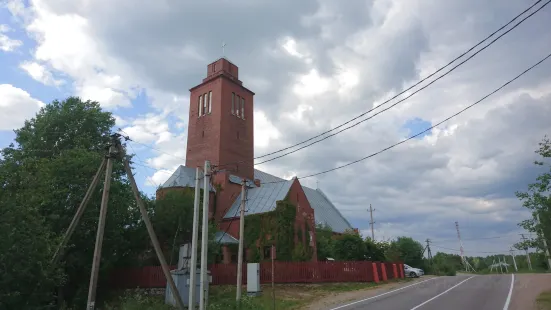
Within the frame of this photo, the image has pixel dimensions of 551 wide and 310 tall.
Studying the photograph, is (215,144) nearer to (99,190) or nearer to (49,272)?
(99,190)

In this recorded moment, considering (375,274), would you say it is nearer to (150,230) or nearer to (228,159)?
(150,230)

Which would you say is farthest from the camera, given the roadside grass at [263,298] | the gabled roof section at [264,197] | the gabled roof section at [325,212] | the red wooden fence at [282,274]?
the gabled roof section at [325,212]

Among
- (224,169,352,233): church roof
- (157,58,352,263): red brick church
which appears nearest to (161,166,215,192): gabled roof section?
(157,58,352,263): red brick church

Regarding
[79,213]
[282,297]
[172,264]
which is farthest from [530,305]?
[172,264]

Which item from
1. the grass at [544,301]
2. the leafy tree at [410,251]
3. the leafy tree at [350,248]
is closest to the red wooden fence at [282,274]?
the leafy tree at [350,248]

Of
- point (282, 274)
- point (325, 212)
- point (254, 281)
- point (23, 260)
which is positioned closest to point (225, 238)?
point (282, 274)

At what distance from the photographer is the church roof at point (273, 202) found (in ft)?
113

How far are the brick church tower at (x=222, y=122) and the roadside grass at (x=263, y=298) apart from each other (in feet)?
56.8

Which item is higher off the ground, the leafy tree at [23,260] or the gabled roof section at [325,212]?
the gabled roof section at [325,212]

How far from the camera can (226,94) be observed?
4206 centimetres

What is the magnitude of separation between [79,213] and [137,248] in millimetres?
12506

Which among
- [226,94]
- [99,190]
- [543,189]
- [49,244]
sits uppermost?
[226,94]

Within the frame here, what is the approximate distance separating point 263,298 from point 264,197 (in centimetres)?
1594

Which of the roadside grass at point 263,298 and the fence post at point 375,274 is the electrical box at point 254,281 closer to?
the roadside grass at point 263,298
